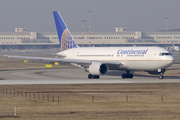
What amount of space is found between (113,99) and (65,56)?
31.1 meters

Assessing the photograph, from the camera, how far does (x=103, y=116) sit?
2427 centimetres

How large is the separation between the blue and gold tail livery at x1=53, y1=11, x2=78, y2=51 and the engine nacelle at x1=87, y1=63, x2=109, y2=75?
1354 cm

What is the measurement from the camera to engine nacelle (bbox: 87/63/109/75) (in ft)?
169

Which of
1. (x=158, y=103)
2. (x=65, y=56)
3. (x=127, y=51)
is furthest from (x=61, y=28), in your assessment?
(x=158, y=103)

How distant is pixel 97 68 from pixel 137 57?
663cm

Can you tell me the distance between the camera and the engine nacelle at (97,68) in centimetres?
5142

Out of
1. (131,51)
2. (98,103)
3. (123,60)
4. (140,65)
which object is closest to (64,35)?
(123,60)

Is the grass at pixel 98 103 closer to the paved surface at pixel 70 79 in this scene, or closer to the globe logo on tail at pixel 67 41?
the paved surface at pixel 70 79

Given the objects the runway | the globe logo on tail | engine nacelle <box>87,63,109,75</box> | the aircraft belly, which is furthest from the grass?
the globe logo on tail

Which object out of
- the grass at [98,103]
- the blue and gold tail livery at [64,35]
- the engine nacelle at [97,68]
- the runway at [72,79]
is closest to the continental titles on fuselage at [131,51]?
the engine nacelle at [97,68]

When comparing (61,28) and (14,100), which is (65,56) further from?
(14,100)

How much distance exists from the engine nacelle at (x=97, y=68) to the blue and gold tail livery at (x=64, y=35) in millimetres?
13540

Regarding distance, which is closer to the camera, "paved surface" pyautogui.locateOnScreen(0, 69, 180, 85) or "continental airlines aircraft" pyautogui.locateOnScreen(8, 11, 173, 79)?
"paved surface" pyautogui.locateOnScreen(0, 69, 180, 85)

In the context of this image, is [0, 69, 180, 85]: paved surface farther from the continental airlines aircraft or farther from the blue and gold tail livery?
the blue and gold tail livery
